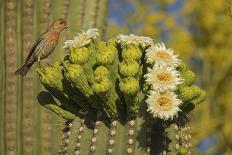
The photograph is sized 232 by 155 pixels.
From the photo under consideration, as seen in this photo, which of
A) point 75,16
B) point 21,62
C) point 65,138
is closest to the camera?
point 65,138

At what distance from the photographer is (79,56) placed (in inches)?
122

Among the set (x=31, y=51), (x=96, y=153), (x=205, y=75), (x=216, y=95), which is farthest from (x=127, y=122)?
(x=205, y=75)

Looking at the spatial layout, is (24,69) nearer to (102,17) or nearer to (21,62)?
(21,62)

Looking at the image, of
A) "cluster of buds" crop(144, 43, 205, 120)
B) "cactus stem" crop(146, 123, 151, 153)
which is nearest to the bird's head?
"cluster of buds" crop(144, 43, 205, 120)

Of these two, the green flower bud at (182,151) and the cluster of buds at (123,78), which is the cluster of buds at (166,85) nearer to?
the cluster of buds at (123,78)

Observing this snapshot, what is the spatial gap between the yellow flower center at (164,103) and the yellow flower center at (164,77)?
90mm

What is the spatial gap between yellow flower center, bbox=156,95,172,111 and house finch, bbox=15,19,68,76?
4.52 ft

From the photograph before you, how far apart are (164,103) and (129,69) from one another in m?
0.23

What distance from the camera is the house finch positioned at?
165 inches

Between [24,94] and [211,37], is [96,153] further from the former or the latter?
[211,37]

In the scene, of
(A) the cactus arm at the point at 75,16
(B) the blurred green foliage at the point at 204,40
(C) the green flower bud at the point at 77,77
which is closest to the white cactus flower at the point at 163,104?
(C) the green flower bud at the point at 77,77

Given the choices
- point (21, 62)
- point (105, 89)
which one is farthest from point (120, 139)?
point (21, 62)

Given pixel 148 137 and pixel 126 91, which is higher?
pixel 126 91

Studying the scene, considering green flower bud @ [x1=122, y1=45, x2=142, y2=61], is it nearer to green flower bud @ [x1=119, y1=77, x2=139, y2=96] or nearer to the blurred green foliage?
green flower bud @ [x1=119, y1=77, x2=139, y2=96]
